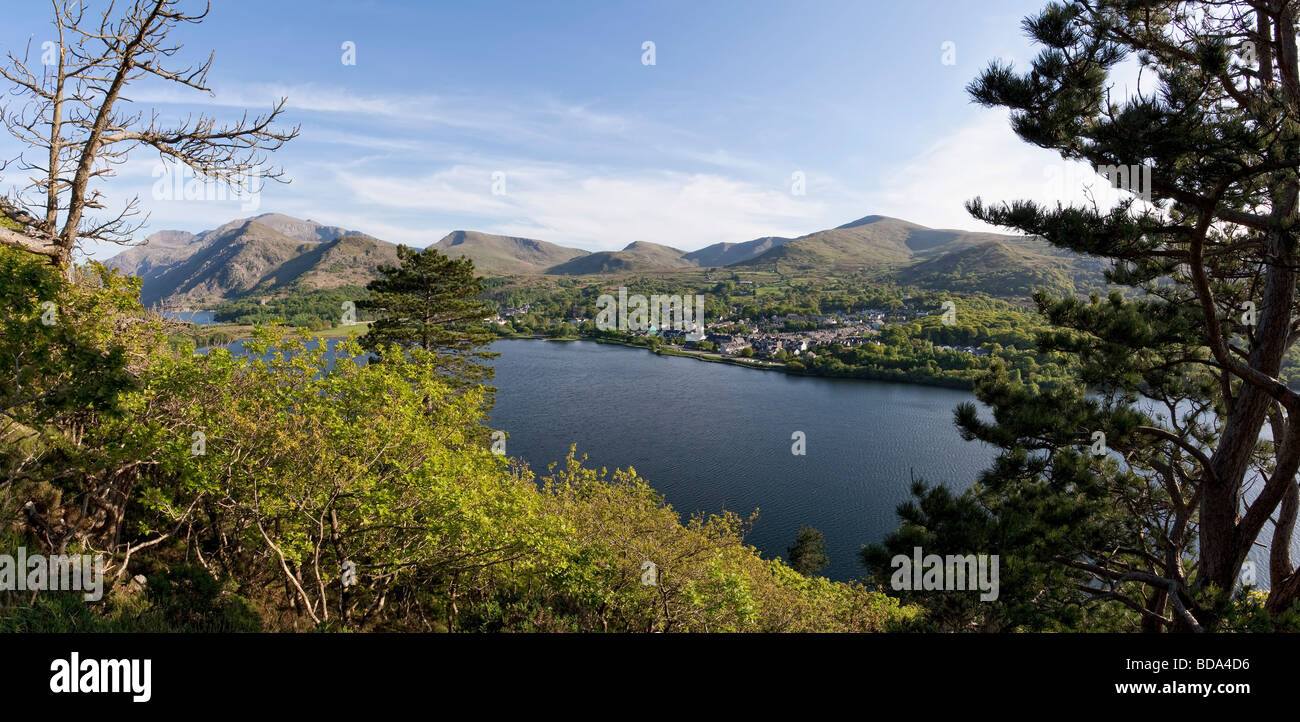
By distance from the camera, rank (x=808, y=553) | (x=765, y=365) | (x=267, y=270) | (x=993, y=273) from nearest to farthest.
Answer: (x=808, y=553)
(x=765, y=365)
(x=993, y=273)
(x=267, y=270)

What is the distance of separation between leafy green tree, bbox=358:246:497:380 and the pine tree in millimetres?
15940

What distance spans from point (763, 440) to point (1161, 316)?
32.3 metres

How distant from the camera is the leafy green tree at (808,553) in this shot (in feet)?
68.4

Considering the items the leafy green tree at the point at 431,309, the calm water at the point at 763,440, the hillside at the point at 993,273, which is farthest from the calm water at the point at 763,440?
the hillside at the point at 993,273

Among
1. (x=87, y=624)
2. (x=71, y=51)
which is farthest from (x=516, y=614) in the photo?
(x=71, y=51)

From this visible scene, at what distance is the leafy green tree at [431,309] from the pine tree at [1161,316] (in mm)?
15940

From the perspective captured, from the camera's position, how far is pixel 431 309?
725 inches

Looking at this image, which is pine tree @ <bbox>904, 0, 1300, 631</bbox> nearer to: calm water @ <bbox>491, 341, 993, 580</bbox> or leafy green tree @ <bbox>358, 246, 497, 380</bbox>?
leafy green tree @ <bbox>358, 246, 497, 380</bbox>

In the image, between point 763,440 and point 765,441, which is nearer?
point 765,441

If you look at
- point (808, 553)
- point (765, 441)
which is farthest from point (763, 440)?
point (808, 553)

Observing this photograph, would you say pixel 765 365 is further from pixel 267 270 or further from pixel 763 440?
pixel 267 270
